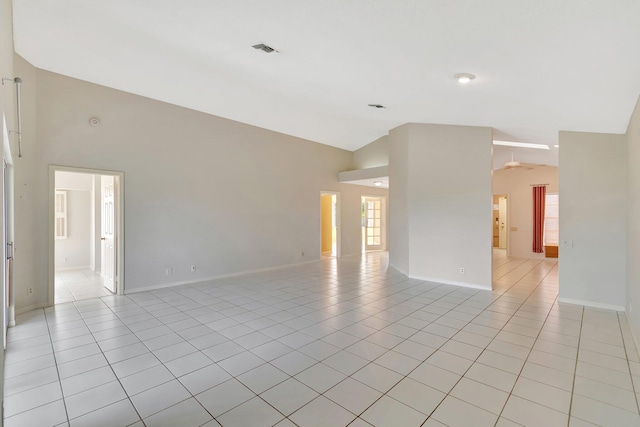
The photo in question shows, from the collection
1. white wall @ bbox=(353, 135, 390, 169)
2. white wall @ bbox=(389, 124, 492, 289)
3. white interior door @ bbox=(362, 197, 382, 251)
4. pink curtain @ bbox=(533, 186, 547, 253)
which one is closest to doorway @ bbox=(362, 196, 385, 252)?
white interior door @ bbox=(362, 197, 382, 251)

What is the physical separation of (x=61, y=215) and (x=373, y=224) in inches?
331

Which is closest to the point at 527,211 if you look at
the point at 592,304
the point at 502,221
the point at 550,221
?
the point at 550,221

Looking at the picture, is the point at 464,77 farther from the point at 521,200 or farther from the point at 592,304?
the point at 521,200

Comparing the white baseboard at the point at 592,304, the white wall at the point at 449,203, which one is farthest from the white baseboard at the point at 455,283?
the white baseboard at the point at 592,304

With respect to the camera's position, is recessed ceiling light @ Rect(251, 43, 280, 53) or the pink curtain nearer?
recessed ceiling light @ Rect(251, 43, 280, 53)

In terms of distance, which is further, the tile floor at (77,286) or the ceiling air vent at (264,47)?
the tile floor at (77,286)

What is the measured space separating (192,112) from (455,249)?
5.47 m

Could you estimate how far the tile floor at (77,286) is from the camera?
16.3 ft

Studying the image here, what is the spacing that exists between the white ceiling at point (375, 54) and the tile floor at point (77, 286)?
11.1 feet

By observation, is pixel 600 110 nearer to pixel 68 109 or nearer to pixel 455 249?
pixel 455 249

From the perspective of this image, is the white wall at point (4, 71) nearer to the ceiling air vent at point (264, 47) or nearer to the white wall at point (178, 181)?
the white wall at point (178, 181)

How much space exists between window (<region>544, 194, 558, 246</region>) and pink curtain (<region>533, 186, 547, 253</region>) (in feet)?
0.41

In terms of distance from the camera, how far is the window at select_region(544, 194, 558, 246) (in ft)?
28.1

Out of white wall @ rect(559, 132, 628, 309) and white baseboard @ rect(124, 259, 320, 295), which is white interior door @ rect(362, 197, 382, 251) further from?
white wall @ rect(559, 132, 628, 309)
